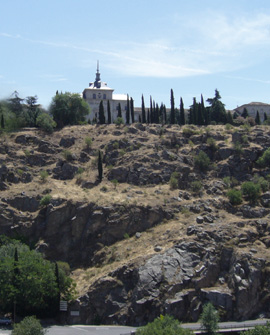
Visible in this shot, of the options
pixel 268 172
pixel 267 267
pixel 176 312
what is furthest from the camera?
pixel 268 172

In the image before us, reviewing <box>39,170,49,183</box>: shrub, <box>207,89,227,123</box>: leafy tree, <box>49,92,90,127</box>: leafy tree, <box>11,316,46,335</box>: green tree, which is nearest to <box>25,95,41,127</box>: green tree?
<box>49,92,90,127</box>: leafy tree

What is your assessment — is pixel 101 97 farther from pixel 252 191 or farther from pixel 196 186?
pixel 252 191

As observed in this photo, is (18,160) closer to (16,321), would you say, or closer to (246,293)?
(16,321)

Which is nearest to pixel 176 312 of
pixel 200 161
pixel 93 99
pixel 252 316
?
pixel 252 316

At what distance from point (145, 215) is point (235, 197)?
435 inches

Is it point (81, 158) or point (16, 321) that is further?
point (81, 158)

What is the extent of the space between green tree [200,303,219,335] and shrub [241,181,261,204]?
70.7 ft

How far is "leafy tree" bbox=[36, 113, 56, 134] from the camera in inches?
3250

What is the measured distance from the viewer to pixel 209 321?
46312 mm

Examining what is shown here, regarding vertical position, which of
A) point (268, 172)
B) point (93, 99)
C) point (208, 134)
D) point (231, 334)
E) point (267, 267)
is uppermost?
point (93, 99)

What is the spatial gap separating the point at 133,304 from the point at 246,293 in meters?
10.9

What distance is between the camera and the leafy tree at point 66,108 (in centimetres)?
8744

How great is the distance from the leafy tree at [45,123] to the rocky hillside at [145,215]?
1139 millimetres

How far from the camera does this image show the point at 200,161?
241 ft
